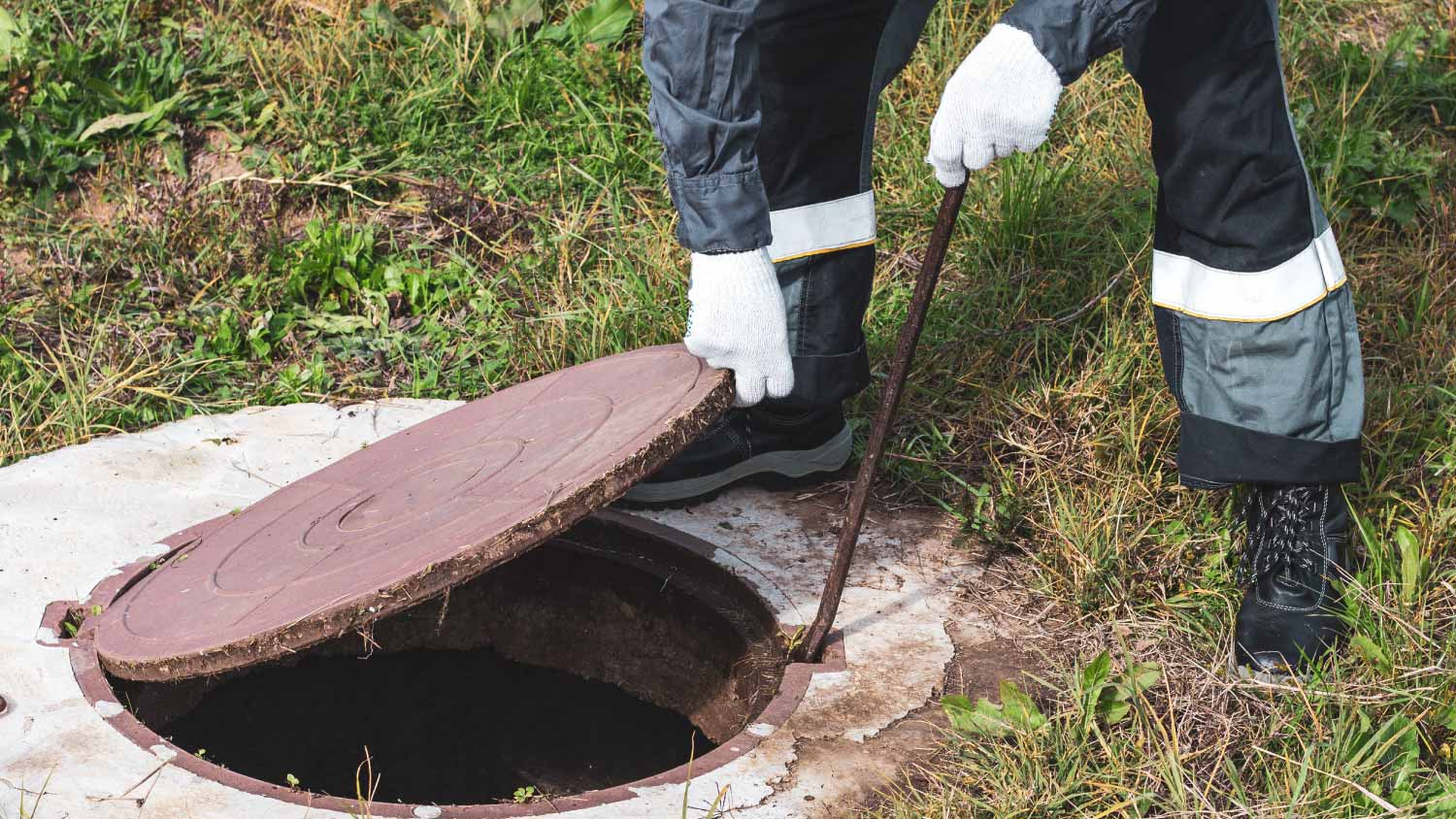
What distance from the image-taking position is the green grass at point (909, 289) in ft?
→ 6.95

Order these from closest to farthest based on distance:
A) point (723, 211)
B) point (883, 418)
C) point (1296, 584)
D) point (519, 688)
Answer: point (723, 211), point (883, 418), point (1296, 584), point (519, 688)

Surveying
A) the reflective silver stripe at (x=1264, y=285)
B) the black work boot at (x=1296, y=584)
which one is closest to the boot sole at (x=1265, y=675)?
the black work boot at (x=1296, y=584)

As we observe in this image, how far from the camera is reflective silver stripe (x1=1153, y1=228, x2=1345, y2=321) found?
2.24 meters

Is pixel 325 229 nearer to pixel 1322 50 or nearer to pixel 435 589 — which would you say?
pixel 435 589

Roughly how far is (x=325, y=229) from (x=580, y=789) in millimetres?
1891

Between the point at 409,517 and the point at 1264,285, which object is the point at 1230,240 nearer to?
the point at 1264,285

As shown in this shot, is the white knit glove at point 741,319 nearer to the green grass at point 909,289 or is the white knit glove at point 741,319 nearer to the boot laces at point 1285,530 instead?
the green grass at point 909,289

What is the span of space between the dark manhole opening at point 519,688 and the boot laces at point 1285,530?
35.8 inches

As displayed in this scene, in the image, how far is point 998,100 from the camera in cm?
196

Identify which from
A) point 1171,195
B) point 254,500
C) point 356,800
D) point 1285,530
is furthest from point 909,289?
point 356,800

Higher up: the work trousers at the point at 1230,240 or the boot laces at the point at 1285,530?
the work trousers at the point at 1230,240

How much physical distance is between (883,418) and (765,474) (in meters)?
0.73

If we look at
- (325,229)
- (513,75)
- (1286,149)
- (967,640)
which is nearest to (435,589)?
(967,640)

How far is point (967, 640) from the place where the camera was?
239 cm
